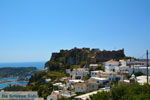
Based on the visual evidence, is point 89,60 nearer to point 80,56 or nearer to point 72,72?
point 80,56

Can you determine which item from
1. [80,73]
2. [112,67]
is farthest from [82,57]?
[112,67]

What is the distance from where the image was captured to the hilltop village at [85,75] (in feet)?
144

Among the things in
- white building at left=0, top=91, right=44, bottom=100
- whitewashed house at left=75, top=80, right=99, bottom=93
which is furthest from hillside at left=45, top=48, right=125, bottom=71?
white building at left=0, top=91, right=44, bottom=100

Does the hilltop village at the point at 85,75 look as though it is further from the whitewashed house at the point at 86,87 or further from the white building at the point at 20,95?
the white building at the point at 20,95

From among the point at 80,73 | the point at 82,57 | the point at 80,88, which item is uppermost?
the point at 82,57

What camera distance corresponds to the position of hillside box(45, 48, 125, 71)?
76.8 meters

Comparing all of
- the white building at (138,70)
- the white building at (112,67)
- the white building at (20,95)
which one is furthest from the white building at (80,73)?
the white building at (20,95)

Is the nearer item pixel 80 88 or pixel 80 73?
pixel 80 88

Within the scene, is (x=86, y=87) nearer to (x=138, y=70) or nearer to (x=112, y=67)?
(x=138, y=70)

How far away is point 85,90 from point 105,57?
31.6m

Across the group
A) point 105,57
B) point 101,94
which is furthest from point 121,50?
point 101,94

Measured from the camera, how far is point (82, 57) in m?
80.6

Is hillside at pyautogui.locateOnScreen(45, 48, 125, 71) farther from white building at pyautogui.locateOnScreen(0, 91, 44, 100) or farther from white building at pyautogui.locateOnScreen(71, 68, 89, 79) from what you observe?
white building at pyautogui.locateOnScreen(0, 91, 44, 100)

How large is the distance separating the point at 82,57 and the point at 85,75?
19.4m
